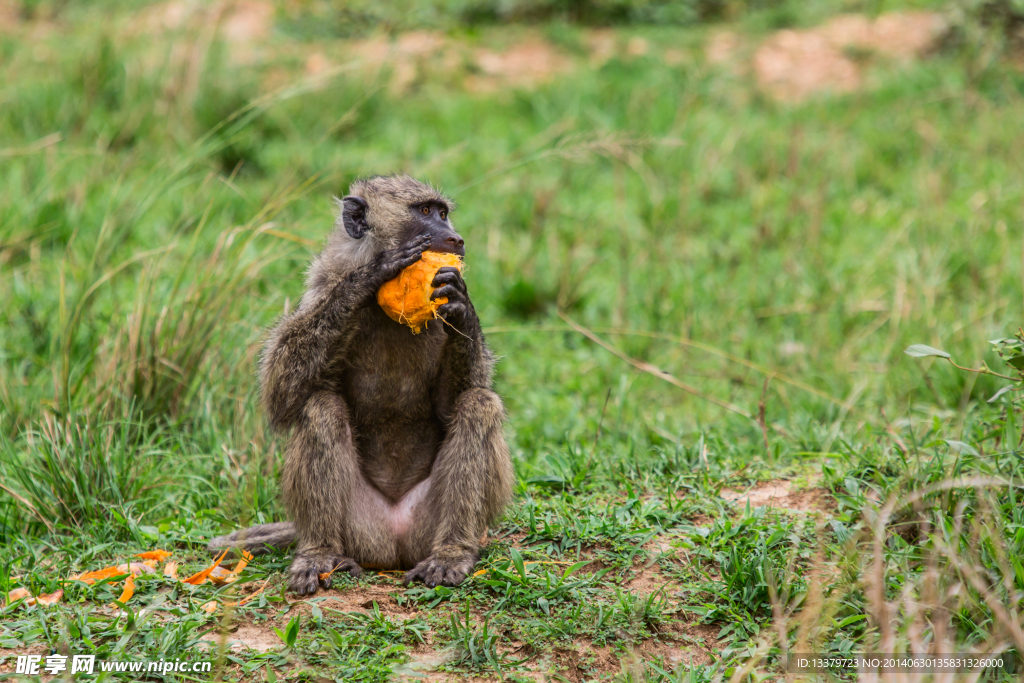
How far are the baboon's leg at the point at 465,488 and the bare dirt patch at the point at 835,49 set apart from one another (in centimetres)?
739

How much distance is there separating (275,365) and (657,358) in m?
3.00

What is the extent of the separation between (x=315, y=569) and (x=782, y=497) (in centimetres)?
194

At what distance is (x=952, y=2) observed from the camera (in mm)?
10234

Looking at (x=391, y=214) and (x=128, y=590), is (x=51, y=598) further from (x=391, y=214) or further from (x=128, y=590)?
(x=391, y=214)

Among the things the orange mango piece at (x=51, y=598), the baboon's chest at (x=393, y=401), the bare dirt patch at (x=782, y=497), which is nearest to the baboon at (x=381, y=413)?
the baboon's chest at (x=393, y=401)

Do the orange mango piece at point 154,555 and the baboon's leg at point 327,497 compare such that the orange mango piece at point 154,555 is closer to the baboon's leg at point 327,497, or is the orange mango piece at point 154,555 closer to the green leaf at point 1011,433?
the baboon's leg at point 327,497

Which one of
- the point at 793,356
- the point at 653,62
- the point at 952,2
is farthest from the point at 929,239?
the point at 952,2

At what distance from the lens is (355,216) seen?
3.82 meters

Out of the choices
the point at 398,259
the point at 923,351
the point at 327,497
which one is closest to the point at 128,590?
the point at 327,497

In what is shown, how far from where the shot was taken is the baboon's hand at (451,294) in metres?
3.40

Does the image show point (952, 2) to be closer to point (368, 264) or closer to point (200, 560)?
point (368, 264)

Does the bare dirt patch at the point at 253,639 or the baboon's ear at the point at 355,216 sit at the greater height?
the baboon's ear at the point at 355,216

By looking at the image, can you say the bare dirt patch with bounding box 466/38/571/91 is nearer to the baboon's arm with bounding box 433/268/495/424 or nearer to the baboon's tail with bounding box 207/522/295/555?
the baboon's arm with bounding box 433/268/495/424

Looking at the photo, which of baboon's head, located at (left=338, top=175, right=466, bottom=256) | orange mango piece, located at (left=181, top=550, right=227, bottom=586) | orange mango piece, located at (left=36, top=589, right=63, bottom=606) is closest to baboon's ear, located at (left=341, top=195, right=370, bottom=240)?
baboon's head, located at (left=338, top=175, right=466, bottom=256)
